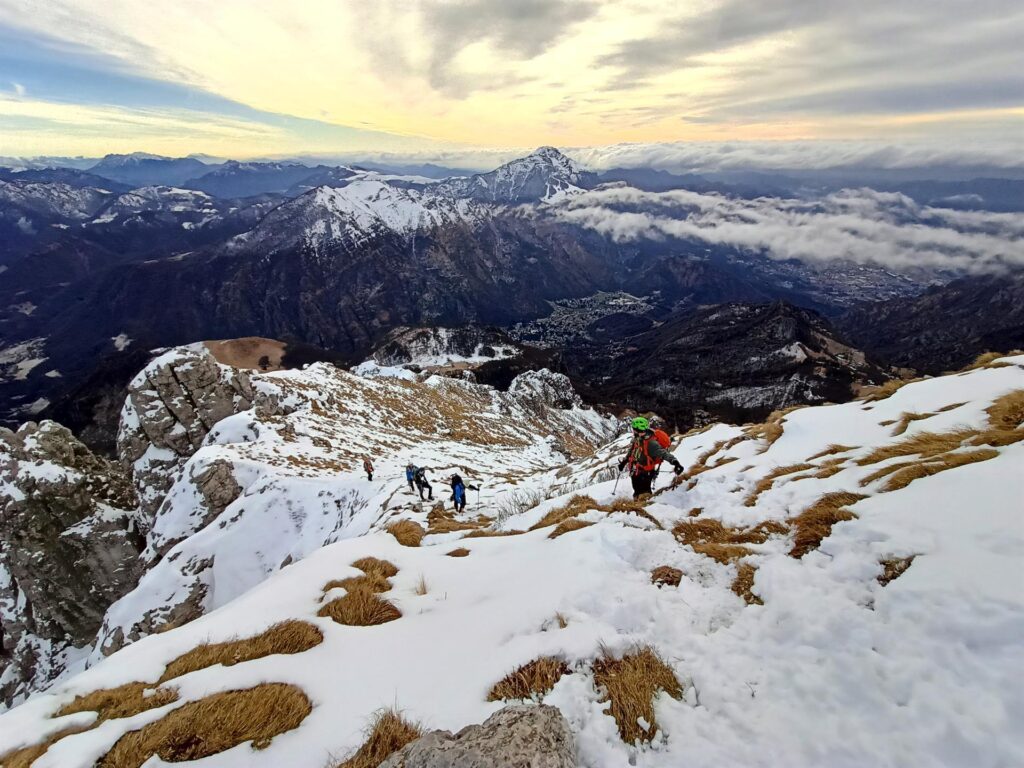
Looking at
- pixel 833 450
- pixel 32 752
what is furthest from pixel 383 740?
pixel 833 450

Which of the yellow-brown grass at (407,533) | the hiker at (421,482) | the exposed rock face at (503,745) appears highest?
the exposed rock face at (503,745)

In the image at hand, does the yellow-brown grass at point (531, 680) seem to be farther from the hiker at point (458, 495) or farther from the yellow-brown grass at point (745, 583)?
the hiker at point (458, 495)

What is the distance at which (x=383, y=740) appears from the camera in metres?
4.54

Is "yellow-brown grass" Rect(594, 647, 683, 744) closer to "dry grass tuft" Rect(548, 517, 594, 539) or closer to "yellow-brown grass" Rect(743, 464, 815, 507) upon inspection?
"dry grass tuft" Rect(548, 517, 594, 539)

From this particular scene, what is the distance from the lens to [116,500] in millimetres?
44000

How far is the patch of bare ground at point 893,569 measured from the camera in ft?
17.5

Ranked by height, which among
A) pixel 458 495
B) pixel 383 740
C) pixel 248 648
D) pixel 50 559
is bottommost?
pixel 50 559

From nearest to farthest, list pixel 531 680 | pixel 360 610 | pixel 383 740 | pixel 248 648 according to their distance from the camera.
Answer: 1. pixel 383 740
2. pixel 531 680
3. pixel 248 648
4. pixel 360 610

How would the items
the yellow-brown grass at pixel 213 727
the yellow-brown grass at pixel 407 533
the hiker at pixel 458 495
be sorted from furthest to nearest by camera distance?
1. the hiker at pixel 458 495
2. the yellow-brown grass at pixel 407 533
3. the yellow-brown grass at pixel 213 727

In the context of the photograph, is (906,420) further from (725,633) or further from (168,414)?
(168,414)

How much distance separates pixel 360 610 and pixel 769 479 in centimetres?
918

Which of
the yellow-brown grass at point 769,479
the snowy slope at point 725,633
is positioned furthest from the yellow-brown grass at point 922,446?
the yellow-brown grass at point 769,479

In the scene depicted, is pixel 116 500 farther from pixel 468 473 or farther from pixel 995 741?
pixel 995 741

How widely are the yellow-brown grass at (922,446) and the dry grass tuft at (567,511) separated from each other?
6069mm
